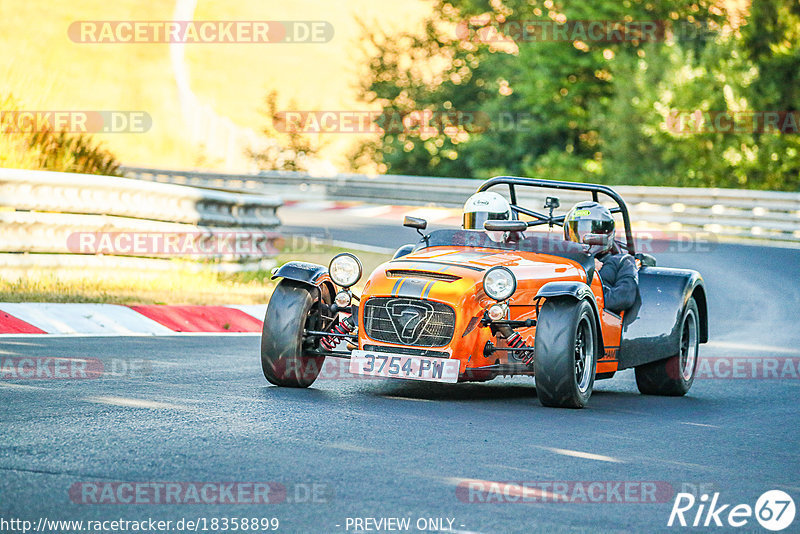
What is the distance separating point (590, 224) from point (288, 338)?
2699mm

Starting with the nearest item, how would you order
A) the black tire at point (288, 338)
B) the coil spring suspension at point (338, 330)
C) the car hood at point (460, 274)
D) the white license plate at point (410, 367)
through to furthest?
the white license plate at point (410, 367), the car hood at point (460, 274), the black tire at point (288, 338), the coil spring suspension at point (338, 330)

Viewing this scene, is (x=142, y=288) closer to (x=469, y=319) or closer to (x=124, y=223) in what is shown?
(x=124, y=223)

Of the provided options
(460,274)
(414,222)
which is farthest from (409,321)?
(414,222)

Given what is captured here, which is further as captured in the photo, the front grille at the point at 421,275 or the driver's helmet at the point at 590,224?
the driver's helmet at the point at 590,224

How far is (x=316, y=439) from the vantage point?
6609mm

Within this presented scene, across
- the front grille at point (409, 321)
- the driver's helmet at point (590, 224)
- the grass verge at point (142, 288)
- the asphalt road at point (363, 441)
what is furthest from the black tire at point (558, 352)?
the grass verge at point (142, 288)

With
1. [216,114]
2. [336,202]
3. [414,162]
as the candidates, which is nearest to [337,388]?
[336,202]

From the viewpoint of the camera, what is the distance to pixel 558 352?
7953mm

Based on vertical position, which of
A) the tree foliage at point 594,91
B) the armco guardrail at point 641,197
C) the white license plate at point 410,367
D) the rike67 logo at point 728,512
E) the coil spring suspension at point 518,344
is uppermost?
the tree foliage at point 594,91

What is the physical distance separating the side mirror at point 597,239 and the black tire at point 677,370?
84cm

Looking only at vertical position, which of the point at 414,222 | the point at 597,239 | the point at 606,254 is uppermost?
the point at 414,222

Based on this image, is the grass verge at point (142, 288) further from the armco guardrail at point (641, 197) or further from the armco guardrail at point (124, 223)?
the armco guardrail at point (641, 197)

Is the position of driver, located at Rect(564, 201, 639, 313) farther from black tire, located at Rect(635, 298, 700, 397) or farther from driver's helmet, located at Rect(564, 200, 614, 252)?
black tire, located at Rect(635, 298, 700, 397)

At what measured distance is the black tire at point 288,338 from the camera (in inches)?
332
